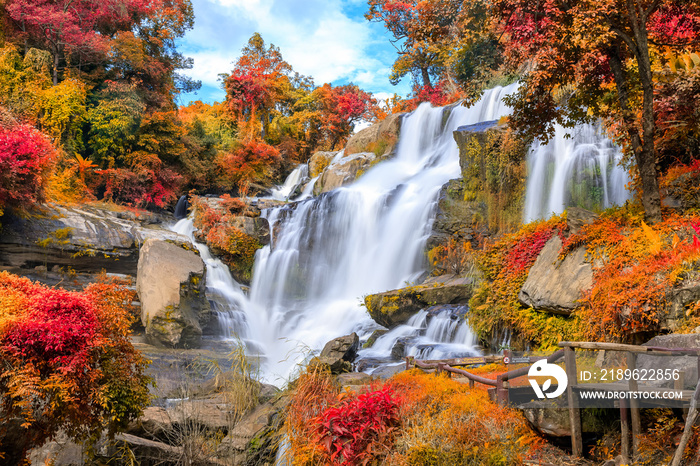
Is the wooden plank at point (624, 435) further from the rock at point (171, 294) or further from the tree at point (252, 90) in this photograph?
the tree at point (252, 90)

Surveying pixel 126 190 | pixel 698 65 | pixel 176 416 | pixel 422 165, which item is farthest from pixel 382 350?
pixel 126 190

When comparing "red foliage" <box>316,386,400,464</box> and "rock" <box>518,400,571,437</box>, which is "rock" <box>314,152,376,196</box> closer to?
"red foliage" <box>316,386,400,464</box>

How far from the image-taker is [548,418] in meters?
4.78

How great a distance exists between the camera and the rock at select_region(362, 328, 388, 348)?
11336 millimetres

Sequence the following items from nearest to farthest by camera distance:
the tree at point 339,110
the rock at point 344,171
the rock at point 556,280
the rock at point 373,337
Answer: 1. the rock at point 556,280
2. the rock at point 373,337
3. the rock at point 344,171
4. the tree at point 339,110

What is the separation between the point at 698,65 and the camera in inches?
314

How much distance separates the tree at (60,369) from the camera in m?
4.54

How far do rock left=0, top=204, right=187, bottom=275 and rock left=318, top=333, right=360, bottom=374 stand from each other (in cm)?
779

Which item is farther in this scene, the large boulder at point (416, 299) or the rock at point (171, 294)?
the rock at point (171, 294)

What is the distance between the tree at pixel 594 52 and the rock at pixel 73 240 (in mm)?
11667

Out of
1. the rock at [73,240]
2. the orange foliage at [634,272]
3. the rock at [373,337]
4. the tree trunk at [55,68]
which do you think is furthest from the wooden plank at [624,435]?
the tree trunk at [55,68]

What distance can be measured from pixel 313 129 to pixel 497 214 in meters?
22.1

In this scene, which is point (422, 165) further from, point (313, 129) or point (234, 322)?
point (313, 129)

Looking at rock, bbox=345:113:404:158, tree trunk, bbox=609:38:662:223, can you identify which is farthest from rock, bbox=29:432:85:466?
rock, bbox=345:113:404:158
